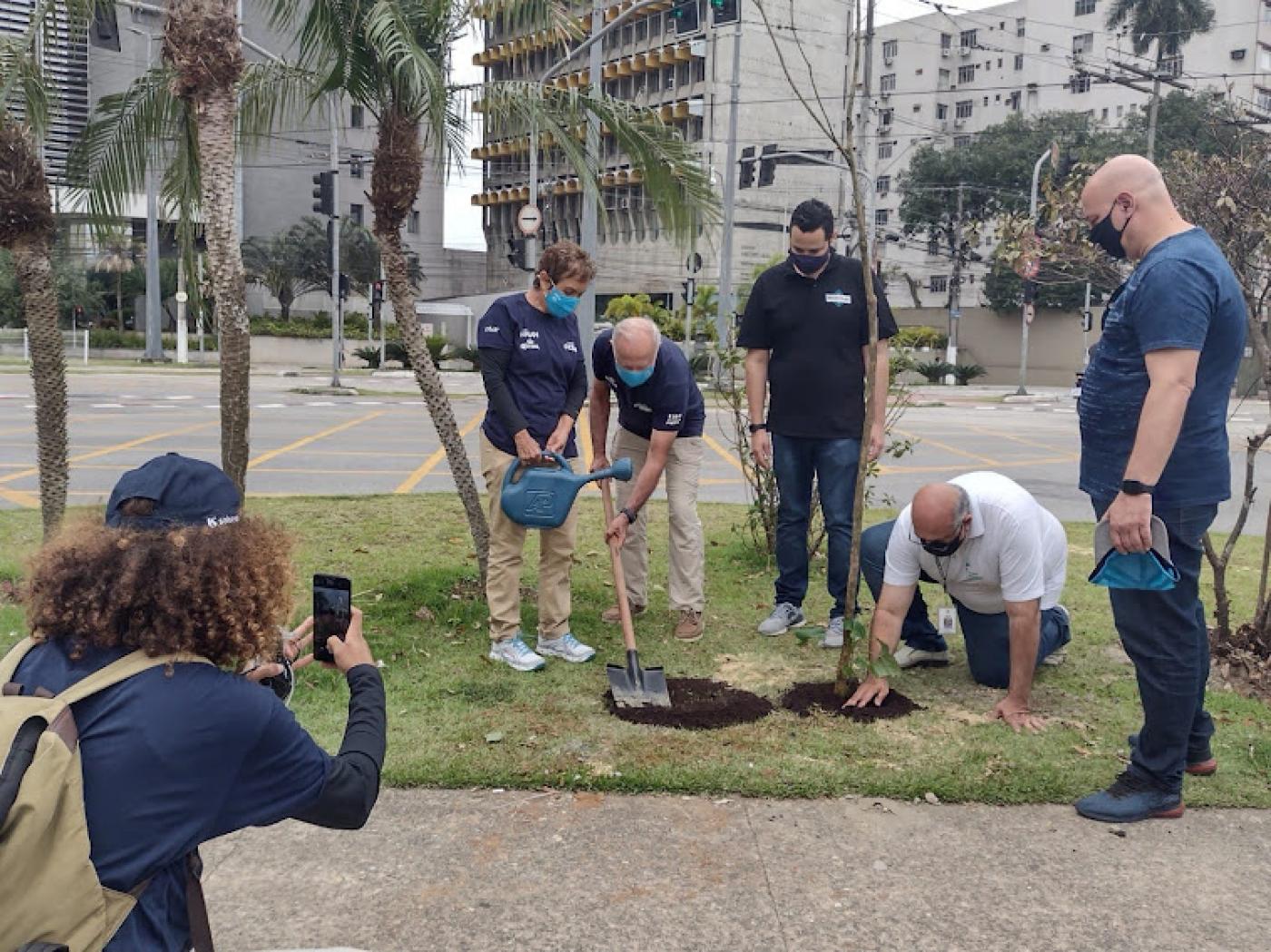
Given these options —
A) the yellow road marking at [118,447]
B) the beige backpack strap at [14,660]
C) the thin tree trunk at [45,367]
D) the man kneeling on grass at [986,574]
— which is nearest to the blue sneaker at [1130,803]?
the man kneeling on grass at [986,574]

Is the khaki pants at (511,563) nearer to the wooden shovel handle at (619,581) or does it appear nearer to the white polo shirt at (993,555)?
the wooden shovel handle at (619,581)

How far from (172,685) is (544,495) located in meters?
3.05

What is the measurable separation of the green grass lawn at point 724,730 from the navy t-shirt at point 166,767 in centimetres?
47

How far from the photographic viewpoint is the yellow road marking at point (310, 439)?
500 inches

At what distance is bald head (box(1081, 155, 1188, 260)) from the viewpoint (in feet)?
11.1

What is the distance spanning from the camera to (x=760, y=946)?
2715mm

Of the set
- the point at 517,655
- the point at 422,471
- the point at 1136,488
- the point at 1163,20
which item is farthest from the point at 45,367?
the point at 1163,20

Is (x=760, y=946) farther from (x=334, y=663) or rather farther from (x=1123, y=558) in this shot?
(x=1123, y=558)

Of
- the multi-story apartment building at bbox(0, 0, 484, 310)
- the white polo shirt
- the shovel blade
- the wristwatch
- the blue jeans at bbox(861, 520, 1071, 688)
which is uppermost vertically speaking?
the multi-story apartment building at bbox(0, 0, 484, 310)

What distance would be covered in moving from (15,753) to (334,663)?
79 centimetres

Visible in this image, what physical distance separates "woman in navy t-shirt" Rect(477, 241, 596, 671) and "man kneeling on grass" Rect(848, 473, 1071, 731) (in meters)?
1.41

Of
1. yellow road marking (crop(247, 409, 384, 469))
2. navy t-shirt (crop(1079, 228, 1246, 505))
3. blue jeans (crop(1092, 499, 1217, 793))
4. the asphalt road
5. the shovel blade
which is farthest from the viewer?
yellow road marking (crop(247, 409, 384, 469))

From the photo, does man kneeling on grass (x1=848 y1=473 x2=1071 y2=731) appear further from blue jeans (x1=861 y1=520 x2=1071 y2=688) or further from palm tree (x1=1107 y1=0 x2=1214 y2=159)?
palm tree (x1=1107 y1=0 x2=1214 y2=159)

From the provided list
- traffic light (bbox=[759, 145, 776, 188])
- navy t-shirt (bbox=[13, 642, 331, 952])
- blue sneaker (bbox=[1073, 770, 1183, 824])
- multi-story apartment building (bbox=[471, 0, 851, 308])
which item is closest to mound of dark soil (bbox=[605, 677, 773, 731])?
blue sneaker (bbox=[1073, 770, 1183, 824])
